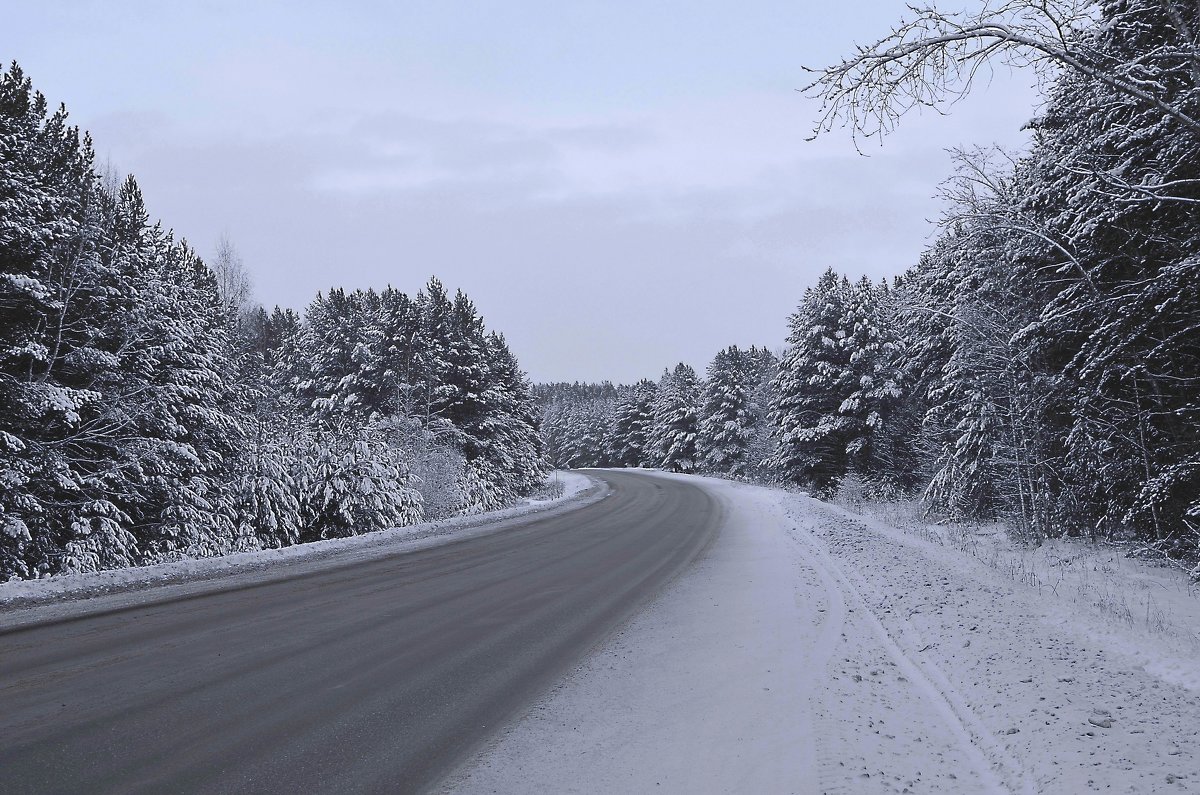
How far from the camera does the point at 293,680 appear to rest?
210 inches

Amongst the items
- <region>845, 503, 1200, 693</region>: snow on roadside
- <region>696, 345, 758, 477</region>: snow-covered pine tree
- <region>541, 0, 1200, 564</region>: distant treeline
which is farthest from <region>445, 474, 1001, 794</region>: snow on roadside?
<region>696, 345, 758, 477</region>: snow-covered pine tree

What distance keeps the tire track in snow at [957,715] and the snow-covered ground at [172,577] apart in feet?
27.5

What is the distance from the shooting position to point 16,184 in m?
12.0

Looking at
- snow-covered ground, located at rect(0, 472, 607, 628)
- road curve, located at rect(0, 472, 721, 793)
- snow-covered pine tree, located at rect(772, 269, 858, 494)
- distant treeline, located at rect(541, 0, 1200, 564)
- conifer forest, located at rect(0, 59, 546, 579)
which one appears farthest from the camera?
snow-covered pine tree, located at rect(772, 269, 858, 494)

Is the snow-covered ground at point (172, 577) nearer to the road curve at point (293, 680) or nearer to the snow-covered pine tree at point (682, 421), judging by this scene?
the road curve at point (293, 680)

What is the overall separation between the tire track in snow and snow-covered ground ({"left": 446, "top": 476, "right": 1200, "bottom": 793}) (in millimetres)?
14

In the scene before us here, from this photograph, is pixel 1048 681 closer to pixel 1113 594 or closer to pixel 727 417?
pixel 1113 594

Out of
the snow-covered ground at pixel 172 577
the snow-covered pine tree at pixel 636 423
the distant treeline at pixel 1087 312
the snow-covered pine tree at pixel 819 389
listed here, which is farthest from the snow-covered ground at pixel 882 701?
the snow-covered pine tree at pixel 636 423

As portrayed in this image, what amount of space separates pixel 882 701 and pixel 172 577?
32.1ft

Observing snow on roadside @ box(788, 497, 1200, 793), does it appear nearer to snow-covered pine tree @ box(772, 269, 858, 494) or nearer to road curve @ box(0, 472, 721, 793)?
road curve @ box(0, 472, 721, 793)

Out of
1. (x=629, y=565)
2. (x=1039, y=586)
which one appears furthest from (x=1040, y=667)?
(x=629, y=565)

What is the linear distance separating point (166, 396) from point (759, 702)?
14852 mm

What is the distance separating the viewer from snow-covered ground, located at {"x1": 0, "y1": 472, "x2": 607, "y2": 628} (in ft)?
25.1

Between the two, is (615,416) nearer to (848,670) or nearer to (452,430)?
(452,430)
